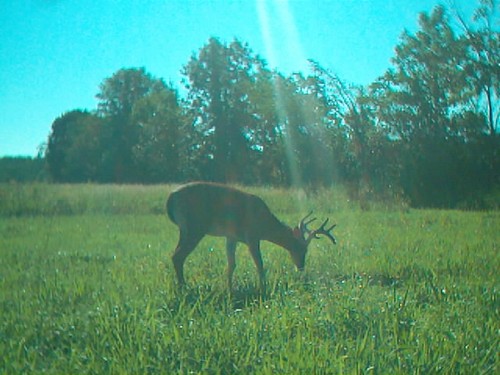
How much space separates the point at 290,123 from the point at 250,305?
159 inches

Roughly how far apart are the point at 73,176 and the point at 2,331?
171 inches

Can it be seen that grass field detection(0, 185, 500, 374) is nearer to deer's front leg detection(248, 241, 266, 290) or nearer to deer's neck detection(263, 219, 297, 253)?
deer's front leg detection(248, 241, 266, 290)

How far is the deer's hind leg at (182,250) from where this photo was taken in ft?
21.6

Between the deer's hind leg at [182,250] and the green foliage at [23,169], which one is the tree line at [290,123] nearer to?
the green foliage at [23,169]

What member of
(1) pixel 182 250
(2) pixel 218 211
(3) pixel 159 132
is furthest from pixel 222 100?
(1) pixel 182 250

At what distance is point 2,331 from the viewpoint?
14.7ft

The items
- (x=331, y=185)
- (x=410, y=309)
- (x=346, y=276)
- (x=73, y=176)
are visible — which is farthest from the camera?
(x=331, y=185)

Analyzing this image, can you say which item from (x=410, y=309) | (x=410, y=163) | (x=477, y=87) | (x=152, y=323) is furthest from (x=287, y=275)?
(x=477, y=87)

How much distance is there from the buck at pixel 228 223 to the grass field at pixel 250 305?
28 cm

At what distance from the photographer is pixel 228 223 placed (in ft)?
24.6

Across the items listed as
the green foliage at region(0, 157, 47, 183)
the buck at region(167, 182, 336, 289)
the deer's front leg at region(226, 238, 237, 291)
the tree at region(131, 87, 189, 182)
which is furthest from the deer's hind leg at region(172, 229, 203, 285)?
the green foliage at region(0, 157, 47, 183)

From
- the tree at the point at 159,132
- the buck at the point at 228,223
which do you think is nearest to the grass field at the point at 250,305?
the buck at the point at 228,223

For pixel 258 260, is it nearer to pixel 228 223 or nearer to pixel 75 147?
pixel 228 223

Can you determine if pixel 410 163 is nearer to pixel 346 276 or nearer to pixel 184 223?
pixel 346 276
